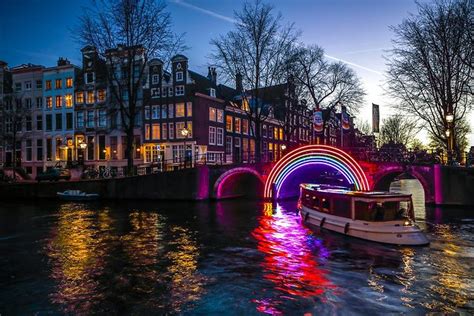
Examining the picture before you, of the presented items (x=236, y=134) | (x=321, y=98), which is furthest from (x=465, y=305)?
(x=236, y=134)

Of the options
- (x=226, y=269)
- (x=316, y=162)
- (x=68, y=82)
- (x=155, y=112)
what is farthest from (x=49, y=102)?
(x=226, y=269)

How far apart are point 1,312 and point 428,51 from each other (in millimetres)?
37299

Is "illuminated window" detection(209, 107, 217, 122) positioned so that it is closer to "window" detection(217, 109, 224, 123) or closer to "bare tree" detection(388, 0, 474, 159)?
"window" detection(217, 109, 224, 123)

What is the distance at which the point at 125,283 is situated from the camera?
13.6 metres

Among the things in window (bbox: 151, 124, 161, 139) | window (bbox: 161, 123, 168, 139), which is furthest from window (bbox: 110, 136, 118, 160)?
window (bbox: 161, 123, 168, 139)

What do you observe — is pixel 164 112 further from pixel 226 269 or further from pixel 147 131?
pixel 226 269

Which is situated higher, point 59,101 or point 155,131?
point 59,101

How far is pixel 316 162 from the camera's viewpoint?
3412 cm

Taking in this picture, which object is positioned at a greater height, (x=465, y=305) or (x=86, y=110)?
(x=86, y=110)

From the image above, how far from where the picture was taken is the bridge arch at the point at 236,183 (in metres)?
38.7

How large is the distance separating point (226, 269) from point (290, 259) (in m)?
3.08

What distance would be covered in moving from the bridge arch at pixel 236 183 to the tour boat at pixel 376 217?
16.5 metres

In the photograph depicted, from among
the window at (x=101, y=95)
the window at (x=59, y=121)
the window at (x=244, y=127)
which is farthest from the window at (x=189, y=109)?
the window at (x=59, y=121)

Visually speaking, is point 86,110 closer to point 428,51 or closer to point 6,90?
point 6,90
